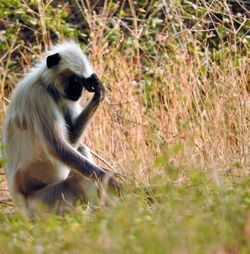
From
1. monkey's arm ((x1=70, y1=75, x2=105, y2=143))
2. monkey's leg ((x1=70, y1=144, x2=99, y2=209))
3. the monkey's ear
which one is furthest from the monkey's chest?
the monkey's ear

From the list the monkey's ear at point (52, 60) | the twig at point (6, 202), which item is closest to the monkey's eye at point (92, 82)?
the monkey's ear at point (52, 60)

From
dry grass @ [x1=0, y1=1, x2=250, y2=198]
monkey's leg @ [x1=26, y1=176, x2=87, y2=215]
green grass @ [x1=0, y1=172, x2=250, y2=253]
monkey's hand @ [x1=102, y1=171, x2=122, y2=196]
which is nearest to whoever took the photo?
green grass @ [x1=0, y1=172, x2=250, y2=253]

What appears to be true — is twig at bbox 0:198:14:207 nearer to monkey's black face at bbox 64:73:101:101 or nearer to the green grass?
monkey's black face at bbox 64:73:101:101

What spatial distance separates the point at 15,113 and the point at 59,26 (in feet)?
8.91

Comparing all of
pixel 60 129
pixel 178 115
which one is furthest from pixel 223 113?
pixel 60 129

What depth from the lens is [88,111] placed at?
691cm

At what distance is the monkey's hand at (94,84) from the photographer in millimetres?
6836

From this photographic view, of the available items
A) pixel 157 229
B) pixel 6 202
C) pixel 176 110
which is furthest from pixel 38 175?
pixel 157 229

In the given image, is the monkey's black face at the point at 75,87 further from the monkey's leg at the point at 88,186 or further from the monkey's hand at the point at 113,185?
the monkey's hand at the point at 113,185

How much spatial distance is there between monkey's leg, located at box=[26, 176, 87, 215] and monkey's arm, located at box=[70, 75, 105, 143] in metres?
0.37

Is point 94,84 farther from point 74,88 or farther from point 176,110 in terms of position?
point 176,110

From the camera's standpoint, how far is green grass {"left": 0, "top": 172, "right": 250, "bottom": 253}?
159 inches

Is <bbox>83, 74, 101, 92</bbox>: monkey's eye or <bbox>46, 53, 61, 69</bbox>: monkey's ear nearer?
<bbox>83, 74, 101, 92</bbox>: monkey's eye

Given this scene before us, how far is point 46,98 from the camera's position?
22.4 feet
